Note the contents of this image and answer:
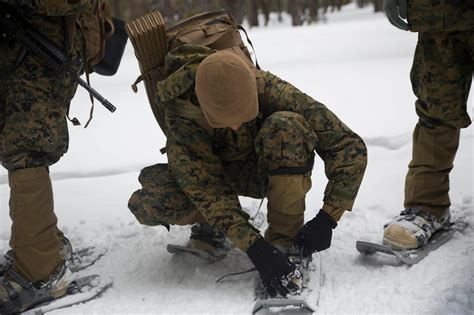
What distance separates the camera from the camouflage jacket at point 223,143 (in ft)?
5.83

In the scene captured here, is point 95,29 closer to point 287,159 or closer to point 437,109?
point 287,159

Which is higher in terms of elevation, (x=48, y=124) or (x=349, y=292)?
(x=48, y=124)

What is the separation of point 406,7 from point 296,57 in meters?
4.47

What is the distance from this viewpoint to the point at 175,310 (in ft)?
5.50

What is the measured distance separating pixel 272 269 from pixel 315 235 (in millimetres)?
201

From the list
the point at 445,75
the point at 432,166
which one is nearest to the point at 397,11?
the point at 445,75

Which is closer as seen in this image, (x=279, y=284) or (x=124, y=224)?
(x=279, y=284)

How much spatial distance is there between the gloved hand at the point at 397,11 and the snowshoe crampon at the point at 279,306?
3.55ft

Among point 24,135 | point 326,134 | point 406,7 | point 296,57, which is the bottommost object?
point 296,57

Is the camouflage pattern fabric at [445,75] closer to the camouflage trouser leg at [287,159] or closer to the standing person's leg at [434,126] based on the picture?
the standing person's leg at [434,126]

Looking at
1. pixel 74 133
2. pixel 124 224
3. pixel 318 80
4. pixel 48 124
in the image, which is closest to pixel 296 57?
pixel 318 80

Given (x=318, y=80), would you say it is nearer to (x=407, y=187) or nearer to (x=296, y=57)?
(x=296, y=57)

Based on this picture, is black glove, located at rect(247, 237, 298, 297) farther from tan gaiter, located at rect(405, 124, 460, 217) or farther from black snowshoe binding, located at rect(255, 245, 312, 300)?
tan gaiter, located at rect(405, 124, 460, 217)

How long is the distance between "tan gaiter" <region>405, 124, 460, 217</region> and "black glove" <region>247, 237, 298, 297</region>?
2.29 ft
